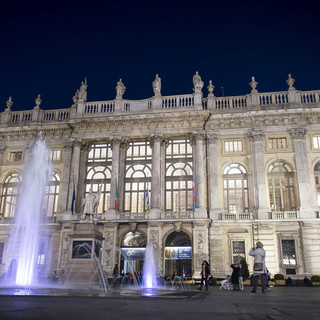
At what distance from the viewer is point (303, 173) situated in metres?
28.9

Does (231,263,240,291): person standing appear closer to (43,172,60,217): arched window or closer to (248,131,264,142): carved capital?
(248,131,264,142): carved capital

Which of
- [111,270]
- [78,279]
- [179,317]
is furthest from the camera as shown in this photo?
[111,270]

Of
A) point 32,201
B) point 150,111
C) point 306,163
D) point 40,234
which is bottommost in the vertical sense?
point 40,234

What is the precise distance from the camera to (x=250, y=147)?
30.6 meters

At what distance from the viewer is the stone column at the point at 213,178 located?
29.1 m

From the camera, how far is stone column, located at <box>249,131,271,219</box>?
28547 millimetres

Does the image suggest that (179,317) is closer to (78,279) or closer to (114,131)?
(78,279)

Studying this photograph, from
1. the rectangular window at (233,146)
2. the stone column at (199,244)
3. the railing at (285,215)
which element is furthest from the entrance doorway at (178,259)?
the rectangular window at (233,146)

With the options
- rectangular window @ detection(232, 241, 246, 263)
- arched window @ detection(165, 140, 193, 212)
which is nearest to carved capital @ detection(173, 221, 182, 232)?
arched window @ detection(165, 140, 193, 212)

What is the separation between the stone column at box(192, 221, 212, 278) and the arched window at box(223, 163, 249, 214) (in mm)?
2883

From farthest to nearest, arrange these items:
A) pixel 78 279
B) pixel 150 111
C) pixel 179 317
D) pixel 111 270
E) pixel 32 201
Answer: pixel 150 111 → pixel 32 201 → pixel 111 270 → pixel 78 279 → pixel 179 317

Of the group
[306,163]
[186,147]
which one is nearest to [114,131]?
[186,147]

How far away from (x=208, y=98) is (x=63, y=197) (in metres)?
15.6

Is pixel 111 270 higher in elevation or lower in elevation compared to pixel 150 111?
lower
